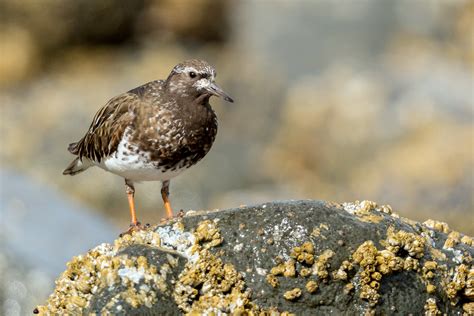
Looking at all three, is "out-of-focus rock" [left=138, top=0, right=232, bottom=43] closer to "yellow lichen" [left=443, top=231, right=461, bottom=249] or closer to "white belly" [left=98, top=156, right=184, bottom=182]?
"white belly" [left=98, top=156, right=184, bottom=182]

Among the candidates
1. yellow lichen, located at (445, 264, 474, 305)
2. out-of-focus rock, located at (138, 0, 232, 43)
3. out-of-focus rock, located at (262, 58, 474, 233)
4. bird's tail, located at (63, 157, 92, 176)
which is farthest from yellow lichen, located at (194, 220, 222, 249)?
out-of-focus rock, located at (138, 0, 232, 43)

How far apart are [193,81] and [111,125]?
76cm

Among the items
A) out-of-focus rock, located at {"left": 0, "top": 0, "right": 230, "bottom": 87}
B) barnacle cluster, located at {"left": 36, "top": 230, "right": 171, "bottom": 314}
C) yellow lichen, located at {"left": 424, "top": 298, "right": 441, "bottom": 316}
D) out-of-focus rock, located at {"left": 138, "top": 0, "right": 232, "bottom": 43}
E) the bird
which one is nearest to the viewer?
barnacle cluster, located at {"left": 36, "top": 230, "right": 171, "bottom": 314}

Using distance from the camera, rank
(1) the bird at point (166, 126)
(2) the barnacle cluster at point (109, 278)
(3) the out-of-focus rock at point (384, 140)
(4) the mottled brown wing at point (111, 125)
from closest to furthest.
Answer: (2) the barnacle cluster at point (109, 278) < (1) the bird at point (166, 126) < (4) the mottled brown wing at point (111, 125) < (3) the out-of-focus rock at point (384, 140)

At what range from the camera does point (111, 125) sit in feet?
24.3

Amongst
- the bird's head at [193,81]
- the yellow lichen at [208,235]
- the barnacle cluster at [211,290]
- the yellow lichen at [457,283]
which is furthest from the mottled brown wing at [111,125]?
the yellow lichen at [457,283]

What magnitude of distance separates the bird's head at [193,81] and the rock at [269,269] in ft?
5.62

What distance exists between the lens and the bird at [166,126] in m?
7.07

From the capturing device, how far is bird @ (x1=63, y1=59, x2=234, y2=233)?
7.07m

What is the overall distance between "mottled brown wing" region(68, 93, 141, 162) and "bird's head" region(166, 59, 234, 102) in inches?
13.8

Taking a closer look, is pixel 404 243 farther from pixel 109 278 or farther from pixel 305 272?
pixel 109 278

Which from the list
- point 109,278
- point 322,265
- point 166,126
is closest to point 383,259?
point 322,265

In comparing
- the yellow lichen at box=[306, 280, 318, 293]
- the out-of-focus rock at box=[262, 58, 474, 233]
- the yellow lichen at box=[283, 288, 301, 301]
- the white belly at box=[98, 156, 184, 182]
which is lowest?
the yellow lichen at box=[283, 288, 301, 301]

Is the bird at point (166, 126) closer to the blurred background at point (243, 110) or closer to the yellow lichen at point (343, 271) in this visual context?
the yellow lichen at point (343, 271)
